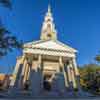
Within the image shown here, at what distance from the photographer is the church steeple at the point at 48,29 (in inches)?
1980

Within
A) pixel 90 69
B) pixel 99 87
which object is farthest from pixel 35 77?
pixel 90 69

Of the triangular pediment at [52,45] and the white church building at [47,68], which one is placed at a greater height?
the triangular pediment at [52,45]

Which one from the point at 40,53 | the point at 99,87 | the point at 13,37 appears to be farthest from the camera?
the point at 99,87

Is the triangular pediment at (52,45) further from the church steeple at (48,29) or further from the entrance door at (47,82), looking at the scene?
the entrance door at (47,82)

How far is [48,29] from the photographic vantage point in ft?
168

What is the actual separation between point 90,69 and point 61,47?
1594cm

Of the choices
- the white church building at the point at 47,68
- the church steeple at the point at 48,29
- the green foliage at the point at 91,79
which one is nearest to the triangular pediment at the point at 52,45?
the white church building at the point at 47,68

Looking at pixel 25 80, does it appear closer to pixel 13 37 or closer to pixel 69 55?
pixel 69 55

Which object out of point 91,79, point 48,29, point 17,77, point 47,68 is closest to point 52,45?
point 47,68

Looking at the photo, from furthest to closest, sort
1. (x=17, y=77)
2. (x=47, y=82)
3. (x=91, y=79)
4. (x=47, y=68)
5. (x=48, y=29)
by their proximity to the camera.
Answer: (x=48, y=29) → (x=91, y=79) → (x=47, y=68) → (x=47, y=82) → (x=17, y=77)

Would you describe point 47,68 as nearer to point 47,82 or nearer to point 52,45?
point 47,82

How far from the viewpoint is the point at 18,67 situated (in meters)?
42.4

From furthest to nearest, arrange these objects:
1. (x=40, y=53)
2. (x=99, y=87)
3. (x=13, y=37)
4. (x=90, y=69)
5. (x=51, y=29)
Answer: (x=90, y=69) < (x=51, y=29) < (x=99, y=87) < (x=40, y=53) < (x=13, y=37)

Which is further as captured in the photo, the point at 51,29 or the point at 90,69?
the point at 90,69
